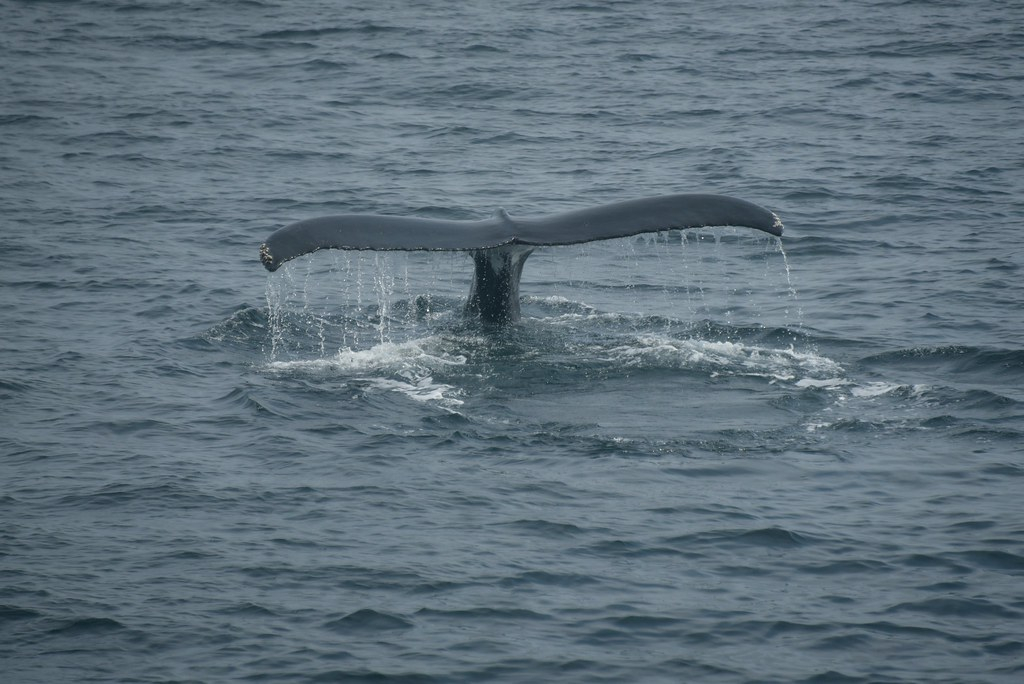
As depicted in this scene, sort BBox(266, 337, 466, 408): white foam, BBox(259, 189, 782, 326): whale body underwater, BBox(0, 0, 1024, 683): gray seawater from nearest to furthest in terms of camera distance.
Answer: BBox(0, 0, 1024, 683): gray seawater → BBox(259, 189, 782, 326): whale body underwater → BBox(266, 337, 466, 408): white foam

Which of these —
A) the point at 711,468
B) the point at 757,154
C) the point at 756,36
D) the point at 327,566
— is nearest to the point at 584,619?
the point at 327,566

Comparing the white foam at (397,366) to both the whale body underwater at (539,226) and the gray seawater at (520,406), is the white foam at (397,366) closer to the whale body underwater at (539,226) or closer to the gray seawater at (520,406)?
the gray seawater at (520,406)

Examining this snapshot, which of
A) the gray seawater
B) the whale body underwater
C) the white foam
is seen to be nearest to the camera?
the gray seawater

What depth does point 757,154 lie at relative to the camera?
23.5 meters

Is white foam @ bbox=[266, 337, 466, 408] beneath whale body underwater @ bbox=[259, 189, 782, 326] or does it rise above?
beneath

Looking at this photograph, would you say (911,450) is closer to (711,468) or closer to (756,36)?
(711,468)

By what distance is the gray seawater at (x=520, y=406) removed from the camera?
27.4 ft

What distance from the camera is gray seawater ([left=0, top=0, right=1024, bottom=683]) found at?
27.4 feet

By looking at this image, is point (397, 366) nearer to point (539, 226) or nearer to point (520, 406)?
point (520, 406)

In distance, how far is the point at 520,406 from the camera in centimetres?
1164

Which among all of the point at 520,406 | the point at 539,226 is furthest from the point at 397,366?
the point at 539,226

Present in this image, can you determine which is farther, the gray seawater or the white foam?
the white foam

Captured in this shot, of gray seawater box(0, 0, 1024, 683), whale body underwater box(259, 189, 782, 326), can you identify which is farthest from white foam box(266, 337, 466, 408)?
whale body underwater box(259, 189, 782, 326)

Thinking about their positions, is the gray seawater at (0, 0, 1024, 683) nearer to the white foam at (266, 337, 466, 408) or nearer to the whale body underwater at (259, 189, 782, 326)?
the white foam at (266, 337, 466, 408)
